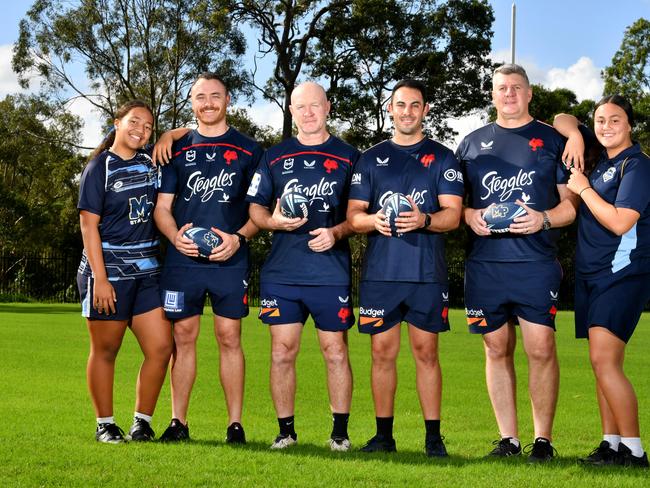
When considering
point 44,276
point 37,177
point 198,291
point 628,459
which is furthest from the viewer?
point 37,177

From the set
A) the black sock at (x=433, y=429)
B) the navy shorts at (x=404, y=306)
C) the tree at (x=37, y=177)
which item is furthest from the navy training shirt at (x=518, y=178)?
the tree at (x=37, y=177)

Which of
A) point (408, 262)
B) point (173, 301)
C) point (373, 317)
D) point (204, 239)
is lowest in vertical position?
point (373, 317)

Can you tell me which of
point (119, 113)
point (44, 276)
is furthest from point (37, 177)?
point (119, 113)

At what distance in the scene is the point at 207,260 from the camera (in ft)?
23.3

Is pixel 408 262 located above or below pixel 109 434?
above

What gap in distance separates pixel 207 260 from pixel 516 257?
2.36 metres

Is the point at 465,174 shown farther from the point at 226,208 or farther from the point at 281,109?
the point at 281,109

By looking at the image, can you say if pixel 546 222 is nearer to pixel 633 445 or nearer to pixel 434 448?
pixel 633 445

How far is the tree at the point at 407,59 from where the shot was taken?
38.0m

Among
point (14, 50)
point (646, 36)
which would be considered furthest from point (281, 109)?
point (646, 36)

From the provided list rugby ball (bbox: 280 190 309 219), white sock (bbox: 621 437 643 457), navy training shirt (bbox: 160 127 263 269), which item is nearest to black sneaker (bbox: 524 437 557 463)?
white sock (bbox: 621 437 643 457)

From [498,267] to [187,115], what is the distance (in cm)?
→ 3623

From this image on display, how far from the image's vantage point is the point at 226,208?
7211 mm

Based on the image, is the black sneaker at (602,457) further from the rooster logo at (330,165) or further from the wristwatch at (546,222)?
the rooster logo at (330,165)
